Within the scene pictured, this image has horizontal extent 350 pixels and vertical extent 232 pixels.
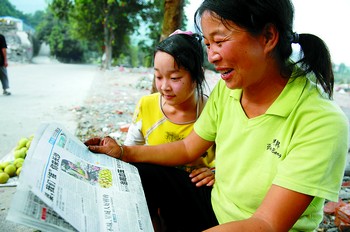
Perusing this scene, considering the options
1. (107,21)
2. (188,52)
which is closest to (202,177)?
(188,52)

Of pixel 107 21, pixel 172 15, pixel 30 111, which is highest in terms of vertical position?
pixel 107 21

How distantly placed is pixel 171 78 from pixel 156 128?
0.36 m

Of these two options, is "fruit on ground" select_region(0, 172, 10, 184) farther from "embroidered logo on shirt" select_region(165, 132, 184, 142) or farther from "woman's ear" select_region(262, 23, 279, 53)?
"woman's ear" select_region(262, 23, 279, 53)

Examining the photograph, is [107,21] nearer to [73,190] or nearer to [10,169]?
[10,169]

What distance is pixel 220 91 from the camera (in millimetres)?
1521

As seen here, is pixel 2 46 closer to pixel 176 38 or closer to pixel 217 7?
pixel 176 38

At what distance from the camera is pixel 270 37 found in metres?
1.18

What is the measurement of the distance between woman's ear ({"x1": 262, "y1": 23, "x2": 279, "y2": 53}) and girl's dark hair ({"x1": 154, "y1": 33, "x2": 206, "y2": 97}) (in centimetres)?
79

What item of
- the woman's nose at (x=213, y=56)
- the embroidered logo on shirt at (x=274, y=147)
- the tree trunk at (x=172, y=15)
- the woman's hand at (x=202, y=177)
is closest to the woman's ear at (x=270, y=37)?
the woman's nose at (x=213, y=56)

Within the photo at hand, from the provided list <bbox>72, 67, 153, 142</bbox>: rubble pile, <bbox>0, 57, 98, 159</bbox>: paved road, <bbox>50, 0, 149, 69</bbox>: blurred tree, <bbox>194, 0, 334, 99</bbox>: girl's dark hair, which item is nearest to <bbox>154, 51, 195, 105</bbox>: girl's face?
<bbox>194, 0, 334, 99</bbox>: girl's dark hair

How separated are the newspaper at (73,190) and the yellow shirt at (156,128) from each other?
499mm

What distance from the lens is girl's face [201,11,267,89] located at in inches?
45.5

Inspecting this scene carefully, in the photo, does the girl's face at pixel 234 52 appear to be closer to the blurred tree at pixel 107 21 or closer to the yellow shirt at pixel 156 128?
the yellow shirt at pixel 156 128

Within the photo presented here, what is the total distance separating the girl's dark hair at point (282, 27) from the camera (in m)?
1.13
